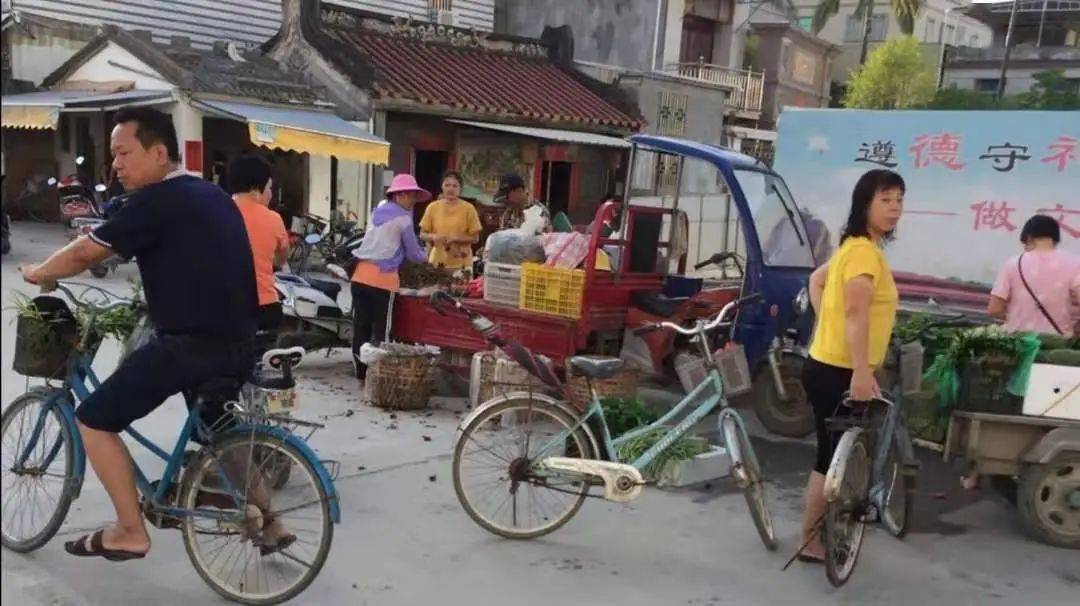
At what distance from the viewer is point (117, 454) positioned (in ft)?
10.4

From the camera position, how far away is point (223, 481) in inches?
131

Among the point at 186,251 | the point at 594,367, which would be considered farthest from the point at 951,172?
the point at 186,251

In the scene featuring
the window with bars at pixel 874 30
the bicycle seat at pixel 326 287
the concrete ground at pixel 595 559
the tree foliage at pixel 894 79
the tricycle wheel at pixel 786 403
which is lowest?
the concrete ground at pixel 595 559

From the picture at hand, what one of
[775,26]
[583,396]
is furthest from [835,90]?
[583,396]

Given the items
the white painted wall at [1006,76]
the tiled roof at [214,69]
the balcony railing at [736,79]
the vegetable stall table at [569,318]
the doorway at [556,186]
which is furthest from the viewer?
the white painted wall at [1006,76]

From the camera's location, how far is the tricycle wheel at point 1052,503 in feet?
14.4

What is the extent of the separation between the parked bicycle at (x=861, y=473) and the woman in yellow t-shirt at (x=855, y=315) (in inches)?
4.1

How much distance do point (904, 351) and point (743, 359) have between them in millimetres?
733

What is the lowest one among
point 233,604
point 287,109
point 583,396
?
point 233,604

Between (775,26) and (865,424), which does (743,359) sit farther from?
A: (775,26)

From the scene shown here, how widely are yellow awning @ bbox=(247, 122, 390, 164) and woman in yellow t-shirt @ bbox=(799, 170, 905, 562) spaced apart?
9084mm

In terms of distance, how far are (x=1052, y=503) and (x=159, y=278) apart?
4.18 meters

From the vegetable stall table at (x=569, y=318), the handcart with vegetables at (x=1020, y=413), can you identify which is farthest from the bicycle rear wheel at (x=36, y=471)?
the handcart with vegetables at (x=1020, y=413)

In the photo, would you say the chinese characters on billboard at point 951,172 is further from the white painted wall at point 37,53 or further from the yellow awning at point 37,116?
the white painted wall at point 37,53
